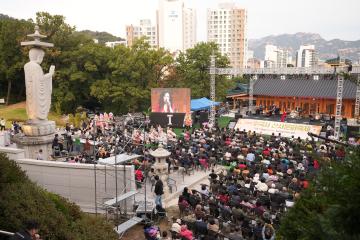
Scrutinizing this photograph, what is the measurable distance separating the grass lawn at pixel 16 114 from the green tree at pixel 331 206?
30.8m

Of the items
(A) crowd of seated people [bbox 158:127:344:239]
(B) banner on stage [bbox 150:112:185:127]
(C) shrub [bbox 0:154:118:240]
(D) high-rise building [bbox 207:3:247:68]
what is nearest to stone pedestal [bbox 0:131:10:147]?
(B) banner on stage [bbox 150:112:185:127]

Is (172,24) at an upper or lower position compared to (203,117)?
upper

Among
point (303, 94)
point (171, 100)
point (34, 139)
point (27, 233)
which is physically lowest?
point (34, 139)

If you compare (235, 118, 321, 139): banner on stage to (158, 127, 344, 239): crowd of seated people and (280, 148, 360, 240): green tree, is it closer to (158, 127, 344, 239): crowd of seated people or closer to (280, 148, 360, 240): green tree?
(158, 127, 344, 239): crowd of seated people

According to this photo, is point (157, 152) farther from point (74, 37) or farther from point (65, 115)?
point (74, 37)

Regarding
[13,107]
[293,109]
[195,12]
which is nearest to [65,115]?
[13,107]

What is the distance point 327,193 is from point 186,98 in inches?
1003

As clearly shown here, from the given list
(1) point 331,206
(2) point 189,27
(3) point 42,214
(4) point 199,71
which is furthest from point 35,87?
(2) point 189,27

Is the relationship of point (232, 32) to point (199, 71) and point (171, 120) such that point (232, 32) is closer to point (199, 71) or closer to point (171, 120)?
point (199, 71)

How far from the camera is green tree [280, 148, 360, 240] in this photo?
2.97 meters

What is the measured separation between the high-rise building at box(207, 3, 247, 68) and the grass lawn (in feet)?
301

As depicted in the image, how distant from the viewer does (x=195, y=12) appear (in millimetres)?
140500

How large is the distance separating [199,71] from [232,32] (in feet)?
305

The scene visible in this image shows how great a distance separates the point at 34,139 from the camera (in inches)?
665
